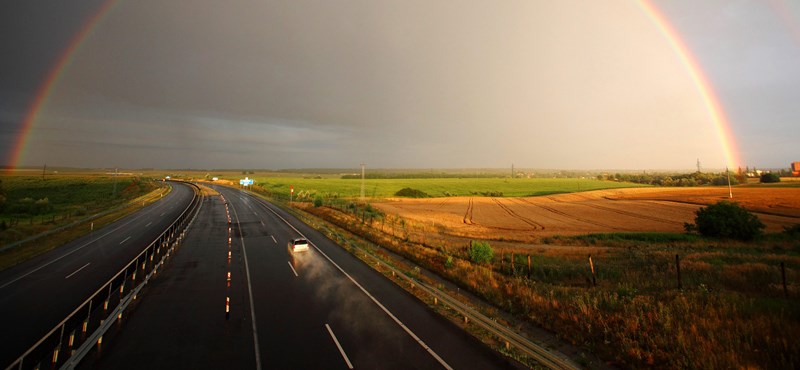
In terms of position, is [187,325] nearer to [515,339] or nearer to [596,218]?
[515,339]

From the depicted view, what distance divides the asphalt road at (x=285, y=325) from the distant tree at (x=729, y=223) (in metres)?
37.4

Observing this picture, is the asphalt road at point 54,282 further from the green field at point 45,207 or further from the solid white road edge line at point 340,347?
the solid white road edge line at point 340,347

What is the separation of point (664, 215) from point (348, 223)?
56.7 m

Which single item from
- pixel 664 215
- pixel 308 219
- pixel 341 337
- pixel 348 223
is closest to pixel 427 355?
pixel 341 337

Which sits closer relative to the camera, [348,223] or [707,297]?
[707,297]

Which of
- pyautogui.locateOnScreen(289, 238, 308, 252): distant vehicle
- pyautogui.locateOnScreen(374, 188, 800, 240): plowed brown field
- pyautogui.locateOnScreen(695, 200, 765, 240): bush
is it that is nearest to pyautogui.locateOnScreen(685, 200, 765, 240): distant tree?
pyautogui.locateOnScreen(695, 200, 765, 240): bush

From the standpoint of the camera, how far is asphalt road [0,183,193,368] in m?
12.8

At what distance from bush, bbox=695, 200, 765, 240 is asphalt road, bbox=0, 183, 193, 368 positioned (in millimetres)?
52528

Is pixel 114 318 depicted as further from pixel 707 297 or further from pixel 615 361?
pixel 707 297

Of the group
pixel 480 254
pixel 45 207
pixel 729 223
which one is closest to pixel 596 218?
pixel 729 223

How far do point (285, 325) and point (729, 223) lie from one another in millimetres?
44100

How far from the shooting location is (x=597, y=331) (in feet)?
38.4

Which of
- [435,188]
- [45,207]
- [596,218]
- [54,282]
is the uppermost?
[45,207]

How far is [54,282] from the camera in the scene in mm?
18797
